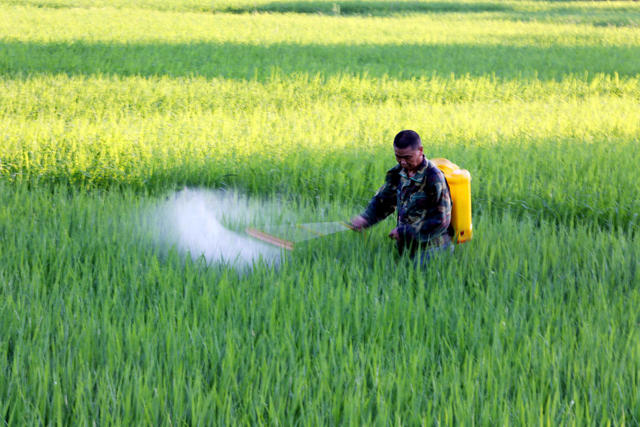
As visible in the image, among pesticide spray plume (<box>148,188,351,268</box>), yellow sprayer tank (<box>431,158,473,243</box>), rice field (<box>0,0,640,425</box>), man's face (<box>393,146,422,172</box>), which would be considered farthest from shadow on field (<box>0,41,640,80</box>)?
man's face (<box>393,146,422,172</box>)

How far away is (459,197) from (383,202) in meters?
0.38

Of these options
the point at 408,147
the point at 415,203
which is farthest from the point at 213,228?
the point at 408,147

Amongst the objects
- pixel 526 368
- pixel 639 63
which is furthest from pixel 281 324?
pixel 639 63

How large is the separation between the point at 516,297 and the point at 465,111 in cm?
520

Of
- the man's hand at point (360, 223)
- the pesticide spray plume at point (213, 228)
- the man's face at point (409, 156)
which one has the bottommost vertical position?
the pesticide spray plume at point (213, 228)

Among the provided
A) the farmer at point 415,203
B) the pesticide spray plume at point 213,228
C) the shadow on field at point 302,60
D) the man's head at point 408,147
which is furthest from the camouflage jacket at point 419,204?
the shadow on field at point 302,60

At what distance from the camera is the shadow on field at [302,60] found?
1075 centimetres

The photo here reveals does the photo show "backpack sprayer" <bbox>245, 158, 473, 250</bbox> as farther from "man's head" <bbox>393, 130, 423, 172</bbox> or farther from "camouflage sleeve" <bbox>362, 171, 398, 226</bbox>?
"man's head" <bbox>393, 130, 423, 172</bbox>

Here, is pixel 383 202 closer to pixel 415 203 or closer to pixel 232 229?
pixel 415 203

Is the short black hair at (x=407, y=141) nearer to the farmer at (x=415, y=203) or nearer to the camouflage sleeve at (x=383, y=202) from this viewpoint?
the farmer at (x=415, y=203)

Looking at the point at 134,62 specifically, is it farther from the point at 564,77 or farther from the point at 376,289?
the point at 376,289

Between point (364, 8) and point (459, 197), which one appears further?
point (364, 8)

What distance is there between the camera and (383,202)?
3.35 m

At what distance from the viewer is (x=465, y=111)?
7.81m
